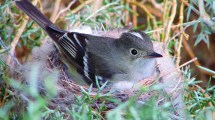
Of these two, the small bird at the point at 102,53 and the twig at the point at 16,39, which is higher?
the twig at the point at 16,39

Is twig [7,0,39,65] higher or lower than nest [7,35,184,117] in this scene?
higher

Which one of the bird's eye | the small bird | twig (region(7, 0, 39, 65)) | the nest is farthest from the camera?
the bird's eye

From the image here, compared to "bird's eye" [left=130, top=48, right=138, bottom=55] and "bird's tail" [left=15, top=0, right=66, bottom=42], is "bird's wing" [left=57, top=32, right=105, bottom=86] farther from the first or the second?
"bird's eye" [left=130, top=48, right=138, bottom=55]

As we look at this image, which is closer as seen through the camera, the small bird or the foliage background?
the foliage background

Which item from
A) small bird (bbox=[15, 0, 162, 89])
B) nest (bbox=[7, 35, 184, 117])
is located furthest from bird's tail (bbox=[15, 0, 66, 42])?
nest (bbox=[7, 35, 184, 117])

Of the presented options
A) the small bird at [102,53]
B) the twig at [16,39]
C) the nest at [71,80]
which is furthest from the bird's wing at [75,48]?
the twig at [16,39]

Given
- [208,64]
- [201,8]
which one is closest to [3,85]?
[201,8]

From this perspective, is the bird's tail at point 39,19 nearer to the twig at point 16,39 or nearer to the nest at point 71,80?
the twig at point 16,39

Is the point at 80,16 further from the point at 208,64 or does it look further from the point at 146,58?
the point at 208,64
